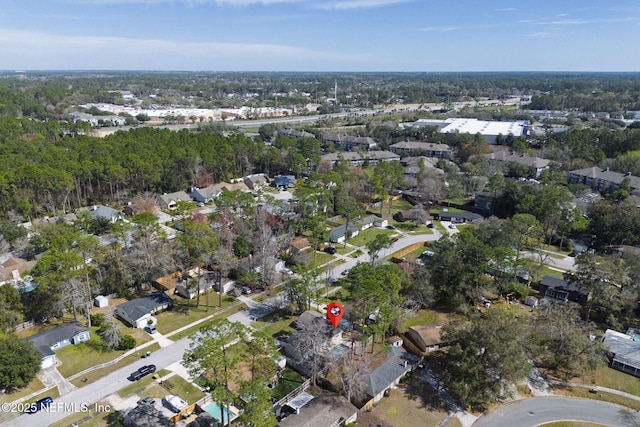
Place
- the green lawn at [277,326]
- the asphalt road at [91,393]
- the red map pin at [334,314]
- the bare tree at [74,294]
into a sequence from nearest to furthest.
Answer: the asphalt road at [91,393], the red map pin at [334,314], the bare tree at [74,294], the green lawn at [277,326]

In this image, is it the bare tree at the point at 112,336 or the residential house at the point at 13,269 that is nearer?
the bare tree at the point at 112,336

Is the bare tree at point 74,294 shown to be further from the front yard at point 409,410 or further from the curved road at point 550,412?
the curved road at point 550,412

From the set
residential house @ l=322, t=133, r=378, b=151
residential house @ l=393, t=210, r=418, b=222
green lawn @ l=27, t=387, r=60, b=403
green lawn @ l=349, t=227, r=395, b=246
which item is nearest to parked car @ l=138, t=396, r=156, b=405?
→ green lawn @ l=27, t=387, r=60, b=403

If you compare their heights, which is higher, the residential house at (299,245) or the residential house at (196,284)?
the residential house at (299,245)

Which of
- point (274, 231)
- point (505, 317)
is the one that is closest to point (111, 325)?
point (274, 231)

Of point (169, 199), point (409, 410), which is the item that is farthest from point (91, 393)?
point (169, 199)

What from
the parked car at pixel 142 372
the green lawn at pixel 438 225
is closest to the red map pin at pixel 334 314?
the parked car at pixel 142 372

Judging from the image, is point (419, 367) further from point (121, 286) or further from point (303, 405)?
point (121, 286)

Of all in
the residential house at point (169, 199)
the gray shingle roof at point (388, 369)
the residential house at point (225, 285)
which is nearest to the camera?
the gray shingle roof at point (388, 369)

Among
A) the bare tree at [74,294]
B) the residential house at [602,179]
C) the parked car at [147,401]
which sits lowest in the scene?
the parked car at [147,401]
